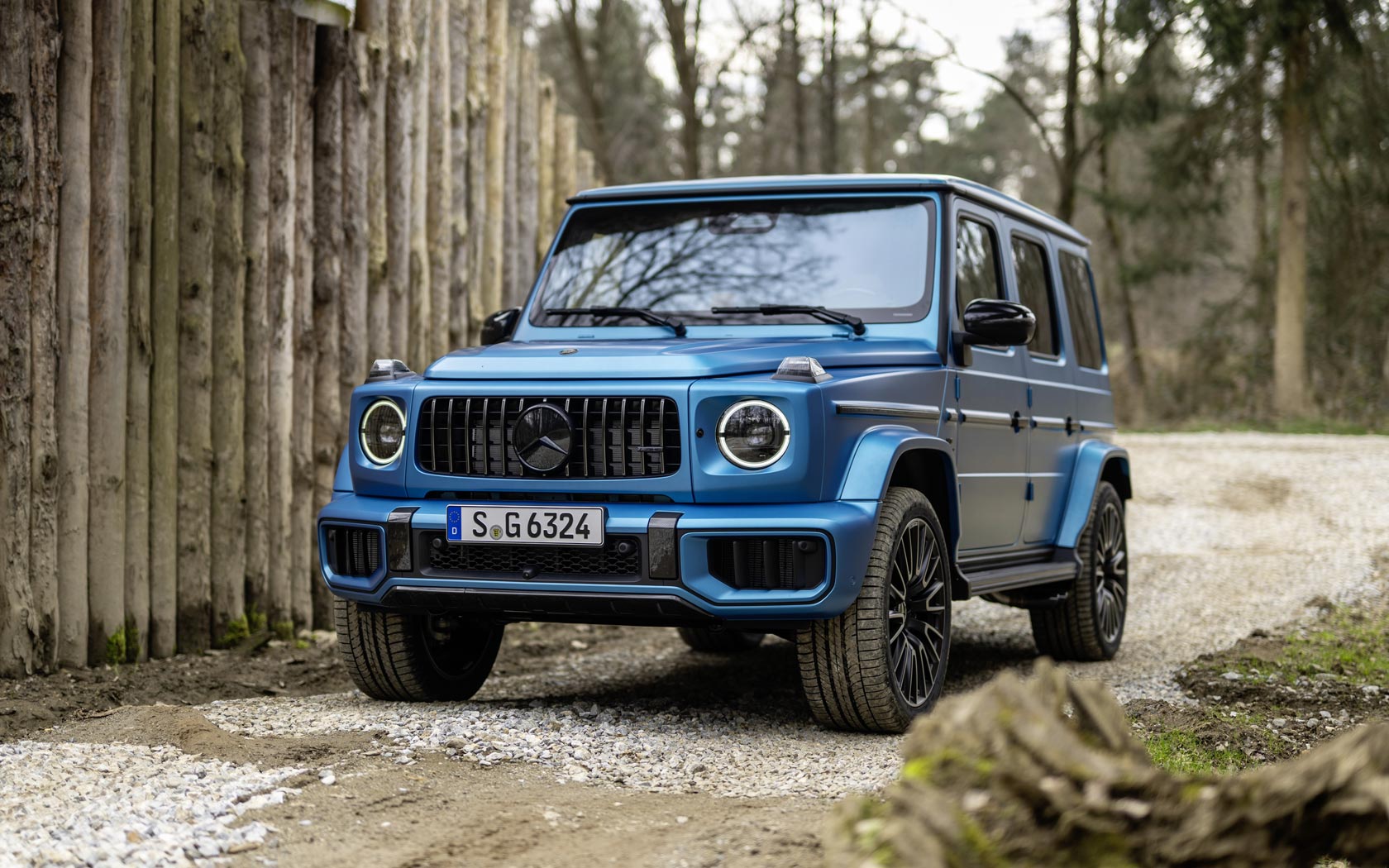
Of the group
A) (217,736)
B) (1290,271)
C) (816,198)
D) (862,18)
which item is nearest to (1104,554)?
(816,198)

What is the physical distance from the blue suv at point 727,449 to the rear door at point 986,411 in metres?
0.02

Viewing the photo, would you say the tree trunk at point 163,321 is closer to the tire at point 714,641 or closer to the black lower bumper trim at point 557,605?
the black lower bumper trim at point 557,605

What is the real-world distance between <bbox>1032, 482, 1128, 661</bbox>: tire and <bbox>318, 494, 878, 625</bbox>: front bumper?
303cm

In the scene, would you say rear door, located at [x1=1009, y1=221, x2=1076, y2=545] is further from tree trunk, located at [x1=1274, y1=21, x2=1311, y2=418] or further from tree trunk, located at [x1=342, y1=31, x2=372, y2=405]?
Result: tree trunk, located at [x1=1274, y1=21, x2=1311, y2=418]

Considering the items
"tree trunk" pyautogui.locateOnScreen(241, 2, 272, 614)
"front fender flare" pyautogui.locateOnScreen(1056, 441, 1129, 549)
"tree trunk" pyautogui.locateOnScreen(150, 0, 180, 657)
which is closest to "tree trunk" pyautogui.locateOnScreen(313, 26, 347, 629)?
"tree trunk" pyautogui.locateOnScreen(241, 2, 272, 614)

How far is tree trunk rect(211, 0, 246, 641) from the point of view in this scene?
22.9 feet

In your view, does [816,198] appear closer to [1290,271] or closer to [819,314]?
[819,314]

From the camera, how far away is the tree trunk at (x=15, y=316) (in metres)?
5.85

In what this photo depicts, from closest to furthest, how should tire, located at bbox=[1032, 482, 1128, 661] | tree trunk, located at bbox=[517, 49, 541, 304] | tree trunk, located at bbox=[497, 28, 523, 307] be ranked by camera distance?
tire, located at bbox=[1032, 482, 1128, 661], tree trunk, located at bbox=[497, 28, 523, 307], tree trunk, located at bbox=[517, 49, 541, 304]

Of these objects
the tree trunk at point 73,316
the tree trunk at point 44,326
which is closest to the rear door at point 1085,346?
the tree trunk at point 73,316

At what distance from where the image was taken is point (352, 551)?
215 inches

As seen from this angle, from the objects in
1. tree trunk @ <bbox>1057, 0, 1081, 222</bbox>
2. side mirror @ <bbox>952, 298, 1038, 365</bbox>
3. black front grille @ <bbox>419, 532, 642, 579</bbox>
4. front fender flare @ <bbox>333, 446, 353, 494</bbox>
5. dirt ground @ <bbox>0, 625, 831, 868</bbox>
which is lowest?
dirt ground @ <bbox>0, 625, 831, 868</bbox>

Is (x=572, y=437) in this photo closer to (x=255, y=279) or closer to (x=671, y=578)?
(x=671, y=578)

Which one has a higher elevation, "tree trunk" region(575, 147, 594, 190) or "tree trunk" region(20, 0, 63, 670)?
"tree trunk" region(575, 147, 594, 190)
